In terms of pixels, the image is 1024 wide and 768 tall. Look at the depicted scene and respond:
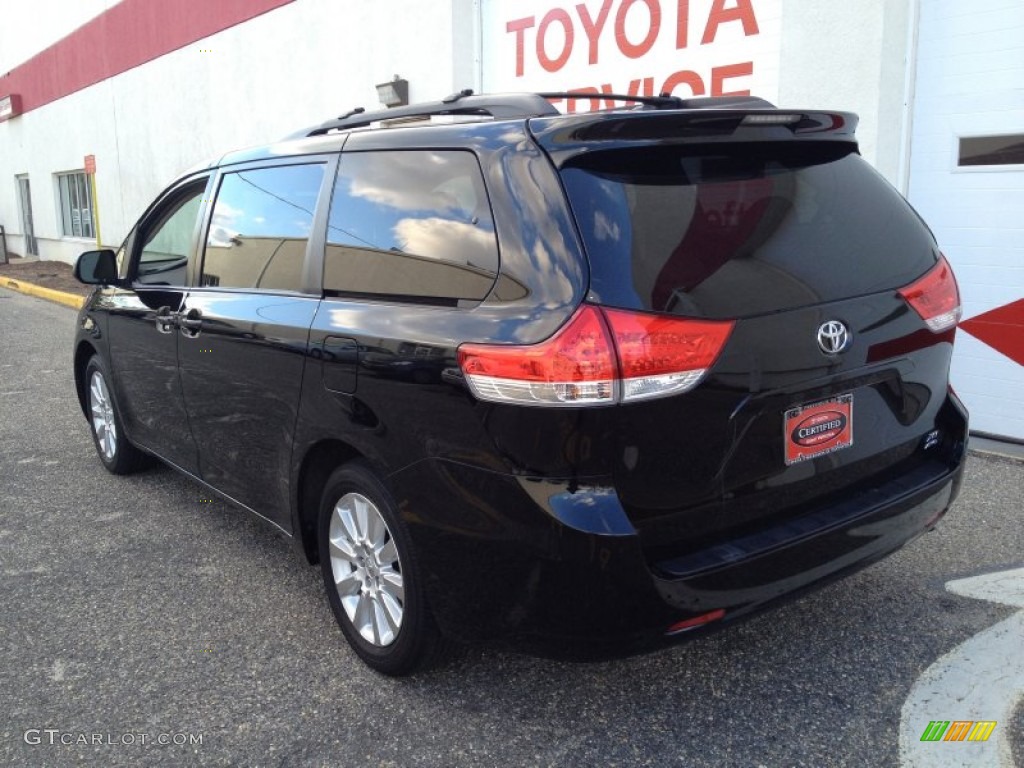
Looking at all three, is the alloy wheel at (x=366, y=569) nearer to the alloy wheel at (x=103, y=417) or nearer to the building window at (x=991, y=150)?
the alloy wheel at (x=103, y=417)

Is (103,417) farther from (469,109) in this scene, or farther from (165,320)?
(469,109)

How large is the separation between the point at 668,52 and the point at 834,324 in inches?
212

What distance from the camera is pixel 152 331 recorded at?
423 centimetres

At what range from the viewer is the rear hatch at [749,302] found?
2.27 m

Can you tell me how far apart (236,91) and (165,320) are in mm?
10512

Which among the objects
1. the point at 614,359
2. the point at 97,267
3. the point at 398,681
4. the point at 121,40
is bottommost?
the point at 398,681

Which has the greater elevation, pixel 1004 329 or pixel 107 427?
pixel 1004 329

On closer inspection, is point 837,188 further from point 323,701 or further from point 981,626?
point 323,701

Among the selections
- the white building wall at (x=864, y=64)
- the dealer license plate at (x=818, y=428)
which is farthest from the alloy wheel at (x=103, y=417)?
the white building wall at (x=864, y=64)

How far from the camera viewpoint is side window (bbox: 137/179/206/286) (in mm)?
4152

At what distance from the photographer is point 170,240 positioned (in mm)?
4352

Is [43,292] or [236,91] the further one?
[43,292]

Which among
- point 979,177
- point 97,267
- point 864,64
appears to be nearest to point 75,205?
point 97,267

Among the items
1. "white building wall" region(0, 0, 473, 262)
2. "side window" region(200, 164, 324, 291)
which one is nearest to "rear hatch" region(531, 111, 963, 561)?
"side window" region(200, 164, 324, 291)
